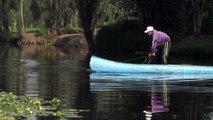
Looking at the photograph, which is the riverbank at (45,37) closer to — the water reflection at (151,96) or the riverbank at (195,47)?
the riverbank at (195,47)

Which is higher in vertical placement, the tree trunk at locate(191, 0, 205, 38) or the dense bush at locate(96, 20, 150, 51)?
the tree trunk at locate(191, 0, 205, 38)

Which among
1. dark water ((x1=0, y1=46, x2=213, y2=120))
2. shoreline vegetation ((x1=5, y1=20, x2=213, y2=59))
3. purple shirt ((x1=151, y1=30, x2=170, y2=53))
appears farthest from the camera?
shoreline vegetation ((x1=5, y1=20, x2=213, y2=59))

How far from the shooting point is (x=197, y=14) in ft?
156

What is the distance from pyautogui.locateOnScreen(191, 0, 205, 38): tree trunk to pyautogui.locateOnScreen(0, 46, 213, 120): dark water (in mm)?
24638

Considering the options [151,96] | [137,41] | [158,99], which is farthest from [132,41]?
[158,99]

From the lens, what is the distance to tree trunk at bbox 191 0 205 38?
46966 millimetres

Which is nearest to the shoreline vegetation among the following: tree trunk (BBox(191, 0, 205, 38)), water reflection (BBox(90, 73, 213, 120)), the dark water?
tree trunk (BBox(191, 0, 205, 38))

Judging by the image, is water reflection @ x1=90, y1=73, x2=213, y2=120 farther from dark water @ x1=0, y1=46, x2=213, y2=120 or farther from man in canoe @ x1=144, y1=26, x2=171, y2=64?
man in canoe @ x1=144, y1=26, x2=171, y2=64

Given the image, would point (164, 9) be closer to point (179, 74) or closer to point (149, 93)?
point (179, 74)

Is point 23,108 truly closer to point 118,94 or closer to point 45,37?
point 118,94

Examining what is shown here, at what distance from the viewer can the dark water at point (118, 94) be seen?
41.0ft

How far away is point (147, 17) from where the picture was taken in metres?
52.4

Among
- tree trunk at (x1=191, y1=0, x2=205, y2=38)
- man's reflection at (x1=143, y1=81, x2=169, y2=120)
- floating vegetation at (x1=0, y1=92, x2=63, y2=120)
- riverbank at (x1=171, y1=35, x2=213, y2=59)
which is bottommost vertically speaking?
man's reflection at (x1=143, y1=81, x2=169, y2=120)

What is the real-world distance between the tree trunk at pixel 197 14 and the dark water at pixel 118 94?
24.6m
